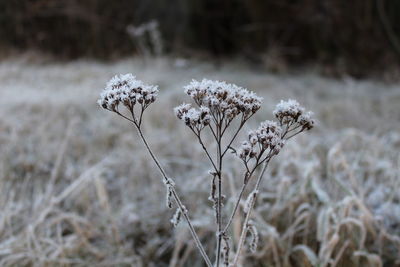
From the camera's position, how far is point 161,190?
7.53ft

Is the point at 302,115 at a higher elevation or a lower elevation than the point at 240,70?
lower

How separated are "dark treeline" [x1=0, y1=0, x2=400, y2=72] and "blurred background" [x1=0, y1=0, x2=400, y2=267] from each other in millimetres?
22

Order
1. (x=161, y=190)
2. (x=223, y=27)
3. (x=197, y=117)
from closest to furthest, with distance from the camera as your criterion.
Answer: (x=197, y=117) → (x=161, y=190) → (x=223, y=27)

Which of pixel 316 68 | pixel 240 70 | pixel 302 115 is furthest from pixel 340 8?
pixel 302 115

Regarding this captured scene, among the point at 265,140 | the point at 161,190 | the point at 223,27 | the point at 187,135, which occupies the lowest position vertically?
the point at 265,140

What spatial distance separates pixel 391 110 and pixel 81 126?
9.03 ft

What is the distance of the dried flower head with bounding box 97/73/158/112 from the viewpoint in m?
0.86

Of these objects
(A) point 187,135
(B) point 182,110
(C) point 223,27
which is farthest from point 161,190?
(C) point 223,27

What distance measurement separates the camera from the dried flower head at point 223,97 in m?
0.86

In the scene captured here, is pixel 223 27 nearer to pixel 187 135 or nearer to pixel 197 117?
pixel 187 135

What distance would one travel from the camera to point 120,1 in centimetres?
746

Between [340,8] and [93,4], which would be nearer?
[340,8]

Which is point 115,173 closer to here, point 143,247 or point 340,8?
point 143,247

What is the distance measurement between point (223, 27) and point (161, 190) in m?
5.48
